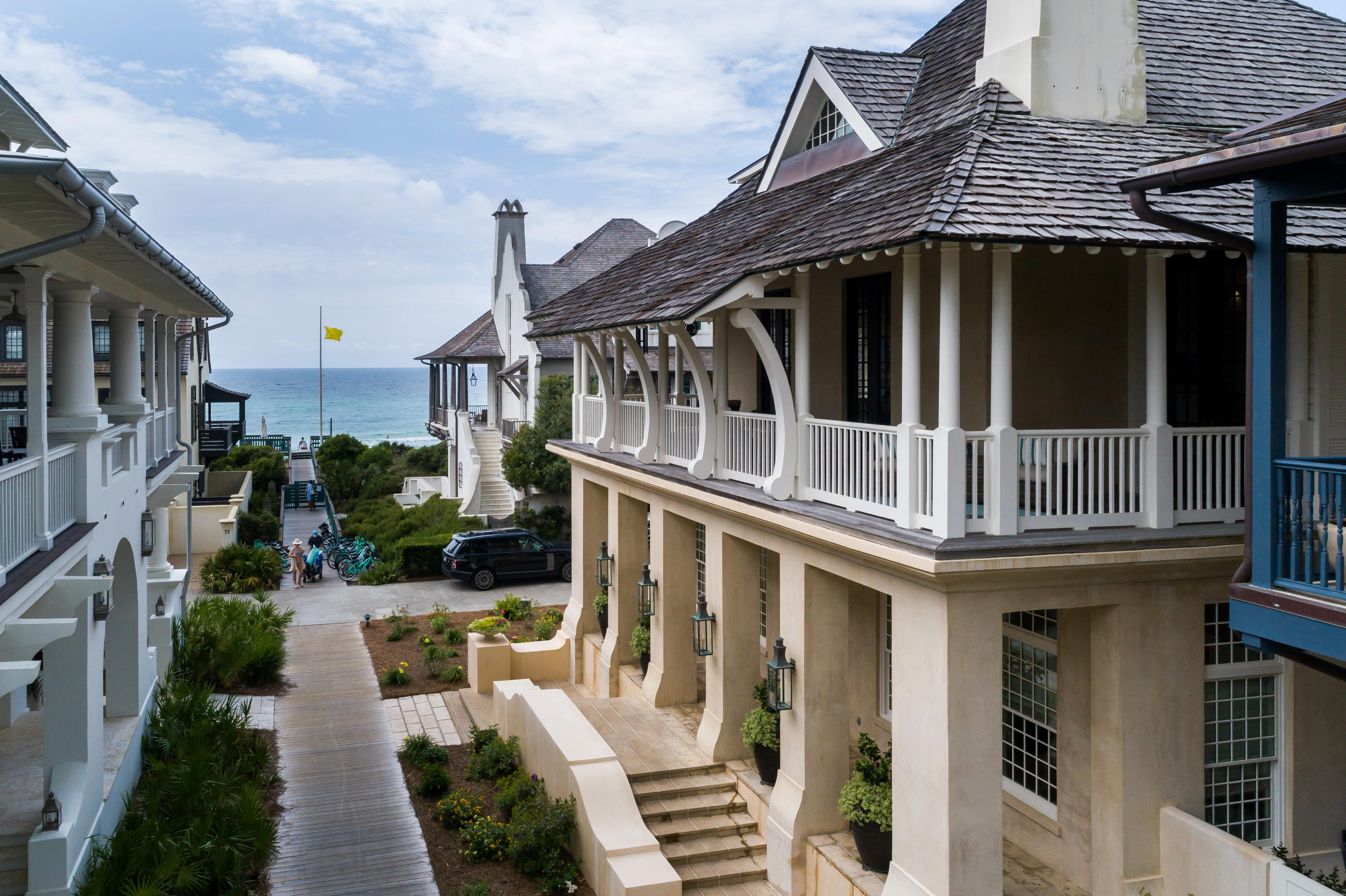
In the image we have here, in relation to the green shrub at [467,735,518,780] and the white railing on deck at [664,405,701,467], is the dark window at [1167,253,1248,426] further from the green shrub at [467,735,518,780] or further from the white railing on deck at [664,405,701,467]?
the green shrub at [467,735,518,780]

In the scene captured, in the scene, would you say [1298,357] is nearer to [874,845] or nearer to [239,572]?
[874,845]

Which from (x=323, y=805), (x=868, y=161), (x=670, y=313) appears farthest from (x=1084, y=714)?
(x=323, y=805)

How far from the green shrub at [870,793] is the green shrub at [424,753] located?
704cm

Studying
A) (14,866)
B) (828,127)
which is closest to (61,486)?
(14,866)

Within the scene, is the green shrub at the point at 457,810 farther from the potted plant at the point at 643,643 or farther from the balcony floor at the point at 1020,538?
the balcony floor at the point at 1020,538

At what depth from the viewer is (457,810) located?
552 inches

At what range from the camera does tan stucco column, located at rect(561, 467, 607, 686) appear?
20578 mm

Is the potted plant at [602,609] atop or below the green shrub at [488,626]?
atop

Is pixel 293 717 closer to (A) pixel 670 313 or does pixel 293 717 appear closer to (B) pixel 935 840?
(A) pixel 670 313

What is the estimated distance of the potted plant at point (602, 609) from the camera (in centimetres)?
2000

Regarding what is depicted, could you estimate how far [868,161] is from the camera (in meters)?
13.5

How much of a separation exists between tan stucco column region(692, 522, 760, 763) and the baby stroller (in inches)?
807

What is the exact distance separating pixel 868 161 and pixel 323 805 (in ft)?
36.7

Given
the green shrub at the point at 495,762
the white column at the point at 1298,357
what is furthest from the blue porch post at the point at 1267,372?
the green shrub at the point at 495,762
